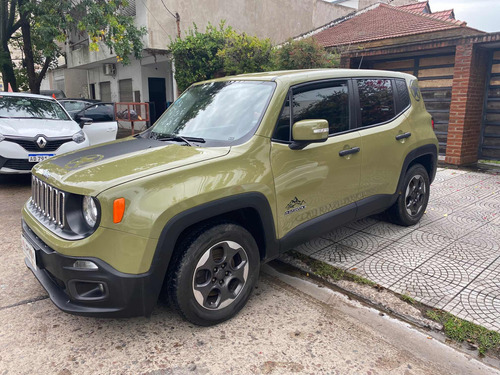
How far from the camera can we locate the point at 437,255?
13.1ft

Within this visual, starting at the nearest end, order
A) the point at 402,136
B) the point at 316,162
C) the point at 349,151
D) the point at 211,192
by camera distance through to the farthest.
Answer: the point at 211,192 → the point at 316,162 → the point at 349,151 → the point at 402,136

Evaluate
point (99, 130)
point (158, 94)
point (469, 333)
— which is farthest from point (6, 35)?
point (469, 333)

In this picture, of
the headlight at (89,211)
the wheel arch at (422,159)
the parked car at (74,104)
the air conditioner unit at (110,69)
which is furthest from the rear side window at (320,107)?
the air conditioner unit at (110,69)

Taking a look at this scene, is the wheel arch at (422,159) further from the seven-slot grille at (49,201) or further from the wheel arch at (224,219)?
the seven-slot grille at (49,201)

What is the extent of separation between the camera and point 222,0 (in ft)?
49.8

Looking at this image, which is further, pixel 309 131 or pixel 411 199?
pixel 411 199

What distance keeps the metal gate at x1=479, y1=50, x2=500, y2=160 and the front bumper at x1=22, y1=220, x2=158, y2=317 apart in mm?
9193

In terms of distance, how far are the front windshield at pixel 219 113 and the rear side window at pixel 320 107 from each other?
0.73 feet

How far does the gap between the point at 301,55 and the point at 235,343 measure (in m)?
7.79

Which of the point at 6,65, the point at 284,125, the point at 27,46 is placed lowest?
Result: the point at 284,125

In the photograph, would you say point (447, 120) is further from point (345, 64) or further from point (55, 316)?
point (55, 316)

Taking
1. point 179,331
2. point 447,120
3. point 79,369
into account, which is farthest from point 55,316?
point 447,120

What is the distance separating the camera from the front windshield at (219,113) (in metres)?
3.11

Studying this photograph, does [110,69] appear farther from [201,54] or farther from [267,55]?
[267,55]
